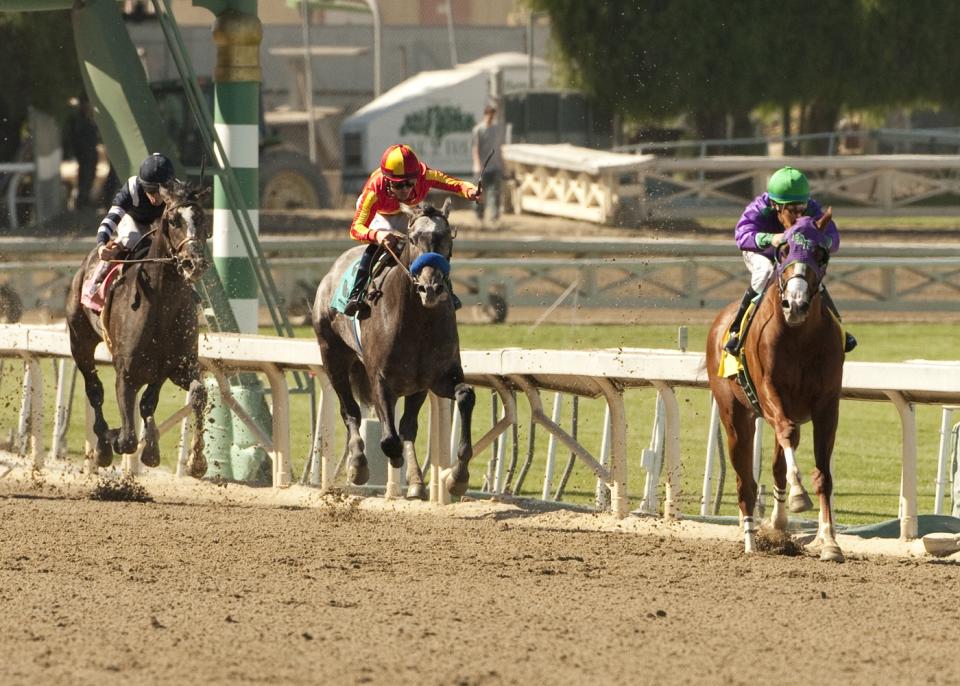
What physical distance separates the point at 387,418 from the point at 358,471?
53 cm

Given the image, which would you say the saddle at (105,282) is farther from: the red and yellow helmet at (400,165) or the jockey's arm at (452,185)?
the jockey's arm at (452,185)

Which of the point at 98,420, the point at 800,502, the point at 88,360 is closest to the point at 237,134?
the point at 88,360

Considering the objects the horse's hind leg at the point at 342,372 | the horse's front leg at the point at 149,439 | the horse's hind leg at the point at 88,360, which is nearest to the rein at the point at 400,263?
the horse's hind leg at the point at 342,372

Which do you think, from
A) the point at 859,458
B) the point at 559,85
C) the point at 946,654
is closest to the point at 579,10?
the point at 559,85

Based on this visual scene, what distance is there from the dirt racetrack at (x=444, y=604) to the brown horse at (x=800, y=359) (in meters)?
0.41

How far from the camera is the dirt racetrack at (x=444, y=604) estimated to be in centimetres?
575

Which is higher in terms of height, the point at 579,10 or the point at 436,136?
the point at 579,10

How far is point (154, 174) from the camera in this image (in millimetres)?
9773

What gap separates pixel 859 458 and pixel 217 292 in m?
4.21

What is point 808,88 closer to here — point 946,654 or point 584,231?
point 584,231

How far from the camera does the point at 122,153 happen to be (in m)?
12.1

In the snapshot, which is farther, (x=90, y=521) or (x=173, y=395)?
(x=173, y=395)

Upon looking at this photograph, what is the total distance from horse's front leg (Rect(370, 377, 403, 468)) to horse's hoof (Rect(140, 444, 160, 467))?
142 cm

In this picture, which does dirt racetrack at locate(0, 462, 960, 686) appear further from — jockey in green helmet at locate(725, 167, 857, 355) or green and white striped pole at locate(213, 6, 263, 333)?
green and white striped pole at locate(213, 6, 263, 333)
